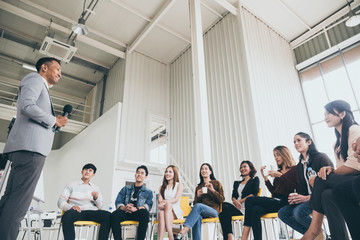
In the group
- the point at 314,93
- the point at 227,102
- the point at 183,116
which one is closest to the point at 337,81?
the point at 314,93

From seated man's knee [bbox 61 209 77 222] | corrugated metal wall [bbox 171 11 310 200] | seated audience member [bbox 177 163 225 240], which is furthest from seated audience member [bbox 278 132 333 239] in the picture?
corrugated metal wall [bbox 171 11 310 200]

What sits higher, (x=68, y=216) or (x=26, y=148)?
(x=26, y=148)

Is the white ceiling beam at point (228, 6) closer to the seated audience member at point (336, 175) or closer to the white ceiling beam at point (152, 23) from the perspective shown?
the white ceiling beam at point (152, 23)

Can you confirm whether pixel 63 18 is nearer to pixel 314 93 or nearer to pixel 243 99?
pixel 243 99

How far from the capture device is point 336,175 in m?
1.83

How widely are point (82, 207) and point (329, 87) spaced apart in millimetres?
6464

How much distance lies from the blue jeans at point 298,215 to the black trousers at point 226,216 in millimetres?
768

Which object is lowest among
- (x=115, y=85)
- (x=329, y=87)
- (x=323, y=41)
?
(x=329, y=87)

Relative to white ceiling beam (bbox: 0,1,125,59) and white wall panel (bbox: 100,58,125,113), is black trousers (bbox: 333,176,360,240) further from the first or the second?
white ceiling beam (bbox: 0,1,125,59)

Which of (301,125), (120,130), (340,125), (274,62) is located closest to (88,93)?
(120,130)

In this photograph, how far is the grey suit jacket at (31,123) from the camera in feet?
5.20

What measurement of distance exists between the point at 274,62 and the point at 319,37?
155 centimetres

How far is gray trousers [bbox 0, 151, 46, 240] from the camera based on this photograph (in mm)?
1409

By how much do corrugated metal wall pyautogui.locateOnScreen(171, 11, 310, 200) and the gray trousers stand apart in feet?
14.1
